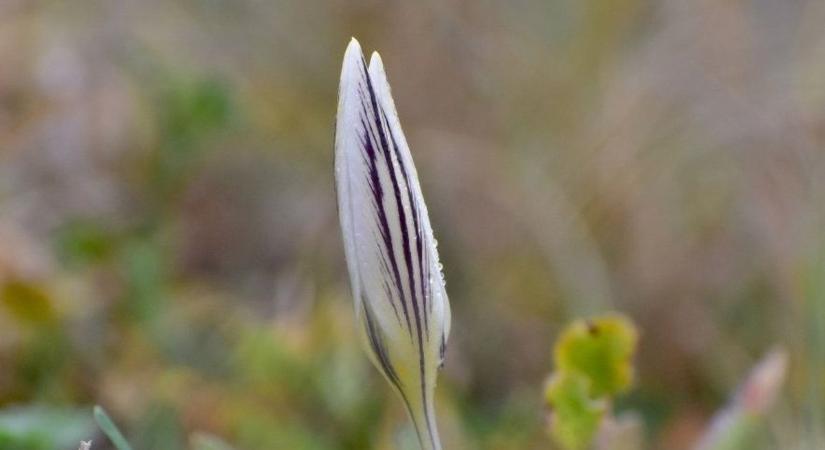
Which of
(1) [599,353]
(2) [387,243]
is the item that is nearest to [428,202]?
(1) [599,353]

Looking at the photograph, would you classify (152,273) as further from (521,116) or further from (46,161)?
(521,116)

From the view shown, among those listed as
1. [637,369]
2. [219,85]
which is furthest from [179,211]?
[637,369]

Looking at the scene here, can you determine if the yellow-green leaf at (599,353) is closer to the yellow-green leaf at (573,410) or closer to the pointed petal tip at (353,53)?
the yellow-green leaf at (573,410)

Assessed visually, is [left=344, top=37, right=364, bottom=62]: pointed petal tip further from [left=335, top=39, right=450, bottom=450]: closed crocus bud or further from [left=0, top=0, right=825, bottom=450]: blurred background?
[left=0, top=0, right=825, bottom=450]: blurred background

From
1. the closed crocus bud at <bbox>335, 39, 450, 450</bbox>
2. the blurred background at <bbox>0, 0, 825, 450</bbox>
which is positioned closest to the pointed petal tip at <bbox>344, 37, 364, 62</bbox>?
the closed crocus bud at <bbox>335, 39, 450, 450</bbox>

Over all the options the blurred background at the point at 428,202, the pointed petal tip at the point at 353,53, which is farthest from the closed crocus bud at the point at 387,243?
the blurred background at the point at 428,202

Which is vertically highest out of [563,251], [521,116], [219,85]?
[521,116]

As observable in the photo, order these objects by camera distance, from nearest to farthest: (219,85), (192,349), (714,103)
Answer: (192,349) < (219,85) < (714,103)
